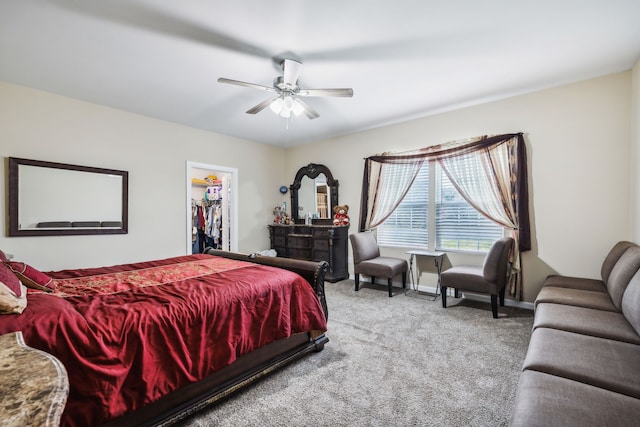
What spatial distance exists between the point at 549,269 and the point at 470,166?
1.56 meters

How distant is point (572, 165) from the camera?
130 inches

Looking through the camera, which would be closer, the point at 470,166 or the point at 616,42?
the point at 616,42

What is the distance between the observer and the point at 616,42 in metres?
2.51

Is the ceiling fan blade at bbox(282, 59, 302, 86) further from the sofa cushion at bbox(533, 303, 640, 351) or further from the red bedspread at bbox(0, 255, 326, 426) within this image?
the sofa cushion at bbox(533, 303, 640, 351)

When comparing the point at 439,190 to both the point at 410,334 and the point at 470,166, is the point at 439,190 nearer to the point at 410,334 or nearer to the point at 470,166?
the point at 470,166

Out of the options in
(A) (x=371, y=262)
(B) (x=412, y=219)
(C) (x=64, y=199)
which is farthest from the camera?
(B) (x=412, y=219)

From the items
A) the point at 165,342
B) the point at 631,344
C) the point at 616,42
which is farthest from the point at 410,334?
the point at 616,42

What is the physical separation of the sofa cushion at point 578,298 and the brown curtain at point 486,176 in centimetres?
87

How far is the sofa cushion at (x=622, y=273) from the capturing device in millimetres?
2202

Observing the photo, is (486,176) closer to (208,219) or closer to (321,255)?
(321,255)

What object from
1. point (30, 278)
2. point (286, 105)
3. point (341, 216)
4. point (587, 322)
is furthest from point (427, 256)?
point (30, 278)

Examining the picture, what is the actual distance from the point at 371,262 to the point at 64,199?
402 centimetres

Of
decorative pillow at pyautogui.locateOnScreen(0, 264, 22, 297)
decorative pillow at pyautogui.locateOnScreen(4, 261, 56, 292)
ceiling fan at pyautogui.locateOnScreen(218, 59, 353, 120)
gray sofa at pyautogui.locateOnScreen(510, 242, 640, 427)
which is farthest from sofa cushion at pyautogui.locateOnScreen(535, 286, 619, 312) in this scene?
decorative pillow at pyautogui.locateOnScreen(4, 261, 56, 292)

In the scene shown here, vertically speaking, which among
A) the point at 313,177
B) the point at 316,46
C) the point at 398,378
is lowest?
the point at 398,378
